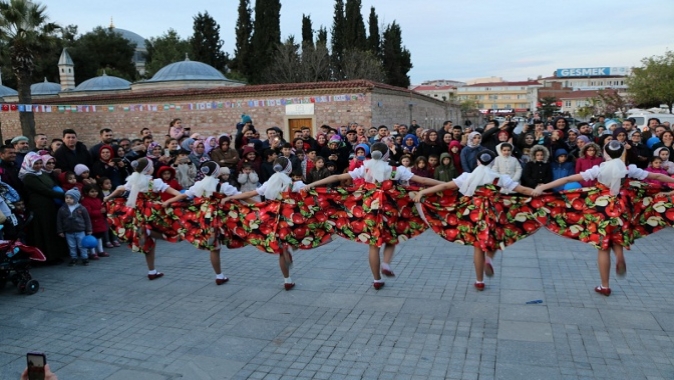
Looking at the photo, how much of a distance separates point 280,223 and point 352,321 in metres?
1.58

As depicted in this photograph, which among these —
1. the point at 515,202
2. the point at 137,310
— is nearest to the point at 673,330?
the point at 515,202

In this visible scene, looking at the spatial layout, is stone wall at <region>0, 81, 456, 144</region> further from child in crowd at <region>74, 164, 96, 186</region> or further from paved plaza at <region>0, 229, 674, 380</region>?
paved plaza at <region>0, 229, 674, 380</region>

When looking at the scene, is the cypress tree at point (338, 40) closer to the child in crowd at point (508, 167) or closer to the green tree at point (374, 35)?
the green tree at point (374, 35)

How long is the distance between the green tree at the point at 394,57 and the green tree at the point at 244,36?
12511mm

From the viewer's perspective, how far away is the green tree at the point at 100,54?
5712 cm

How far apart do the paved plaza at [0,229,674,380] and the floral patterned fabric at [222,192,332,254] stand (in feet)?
2.02

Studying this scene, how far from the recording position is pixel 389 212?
6398mm

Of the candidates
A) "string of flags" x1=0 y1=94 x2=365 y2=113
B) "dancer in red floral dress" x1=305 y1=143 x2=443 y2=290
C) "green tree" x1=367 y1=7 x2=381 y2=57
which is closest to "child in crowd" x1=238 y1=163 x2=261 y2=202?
"dancer in red floral dress" x1=305 y1=143 x2=443 y2=290

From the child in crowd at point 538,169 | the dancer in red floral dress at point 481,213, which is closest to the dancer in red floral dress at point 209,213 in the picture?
the dancer in red floral dress at point 481,213

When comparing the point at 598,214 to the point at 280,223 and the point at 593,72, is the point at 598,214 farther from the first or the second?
the point at 593,72

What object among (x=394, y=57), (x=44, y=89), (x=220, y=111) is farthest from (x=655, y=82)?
(x=44, y=89)

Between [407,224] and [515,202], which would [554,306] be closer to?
[515,202]

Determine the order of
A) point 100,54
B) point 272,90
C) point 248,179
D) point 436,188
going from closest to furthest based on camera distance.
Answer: point 436,188
point 248,179
point 272,90
point 100,54

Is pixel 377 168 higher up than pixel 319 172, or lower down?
higher up
